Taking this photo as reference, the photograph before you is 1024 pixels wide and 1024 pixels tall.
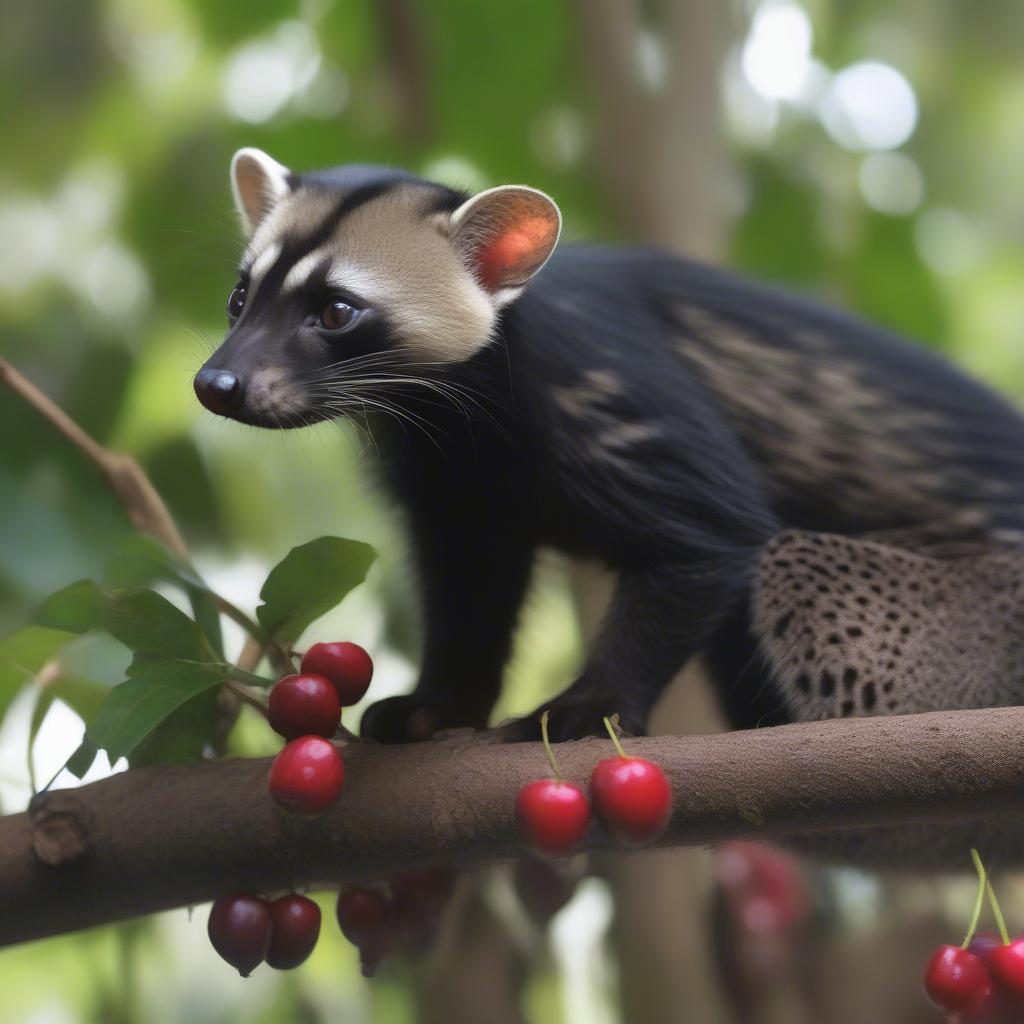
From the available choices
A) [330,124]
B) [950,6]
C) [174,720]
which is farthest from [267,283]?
[950,6]

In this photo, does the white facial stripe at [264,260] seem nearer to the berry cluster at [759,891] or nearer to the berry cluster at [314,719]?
the berry cluster at [314,719]

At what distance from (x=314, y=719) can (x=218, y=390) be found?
0.43 meters

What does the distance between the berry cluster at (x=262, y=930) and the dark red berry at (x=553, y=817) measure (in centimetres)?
36

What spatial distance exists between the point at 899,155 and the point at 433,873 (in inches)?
113

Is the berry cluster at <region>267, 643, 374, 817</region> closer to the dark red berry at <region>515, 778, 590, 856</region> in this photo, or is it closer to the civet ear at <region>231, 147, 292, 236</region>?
the dark red berry at <region>515, 778, 590, 856</region>

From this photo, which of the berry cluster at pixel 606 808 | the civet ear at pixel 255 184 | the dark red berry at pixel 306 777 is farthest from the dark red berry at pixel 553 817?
the civet ear at pixel 255 184

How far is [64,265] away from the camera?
140 inches

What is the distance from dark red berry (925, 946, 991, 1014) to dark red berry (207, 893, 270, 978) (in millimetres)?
815

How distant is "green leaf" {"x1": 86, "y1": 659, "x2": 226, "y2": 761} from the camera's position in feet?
5.07

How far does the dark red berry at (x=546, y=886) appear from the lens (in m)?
2.17

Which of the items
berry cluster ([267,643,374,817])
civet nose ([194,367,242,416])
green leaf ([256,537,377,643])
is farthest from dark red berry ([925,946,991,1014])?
civet nose ([194,367,242,416])

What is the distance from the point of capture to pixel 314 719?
1658 mm

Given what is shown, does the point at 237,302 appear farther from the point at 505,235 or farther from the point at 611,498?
the point at 611,498

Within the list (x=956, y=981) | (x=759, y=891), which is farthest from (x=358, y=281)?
(x=759, y=891)
